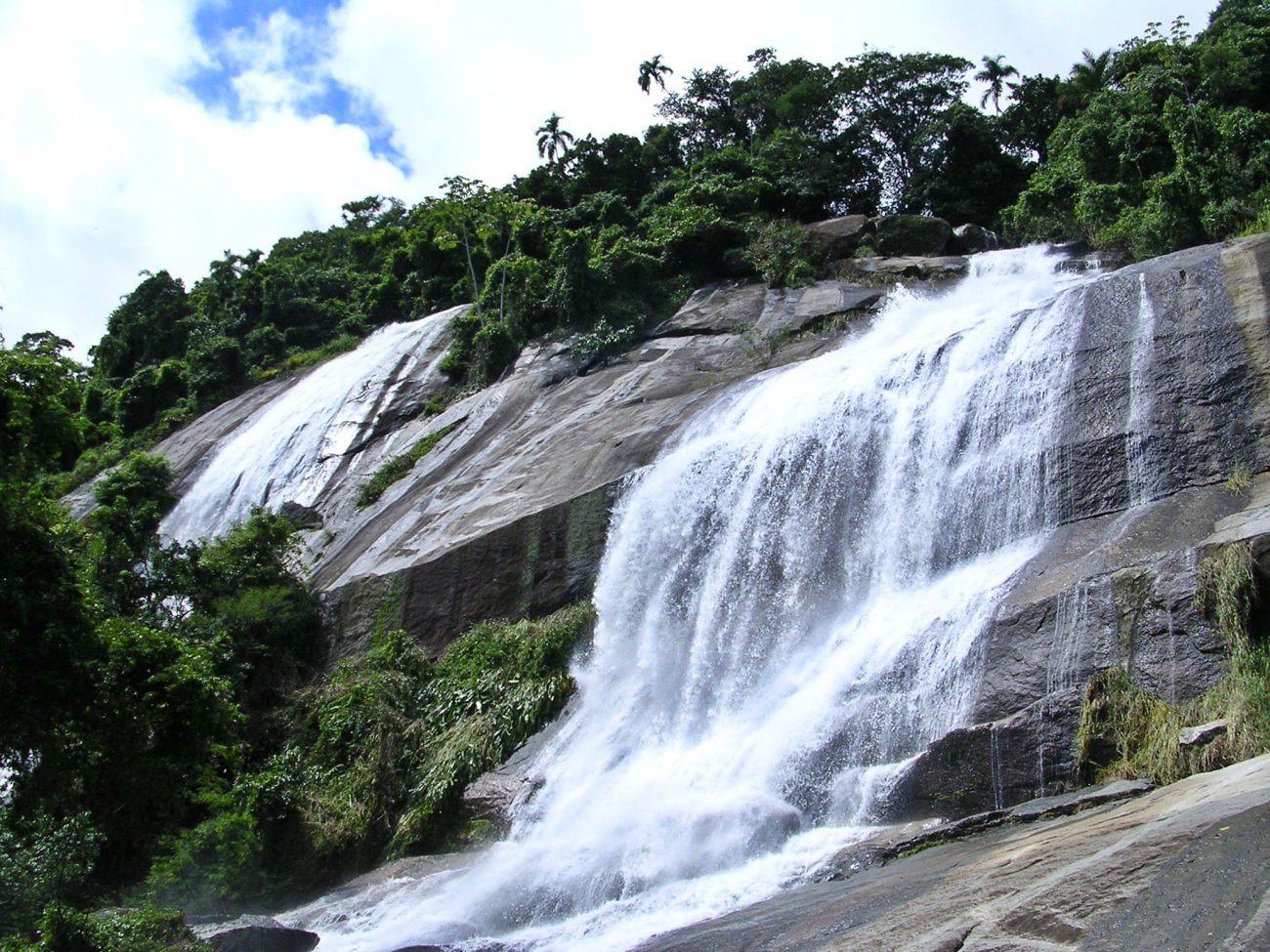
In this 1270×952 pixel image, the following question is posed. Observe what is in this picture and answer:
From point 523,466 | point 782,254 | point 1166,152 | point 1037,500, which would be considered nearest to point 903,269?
point 782,254

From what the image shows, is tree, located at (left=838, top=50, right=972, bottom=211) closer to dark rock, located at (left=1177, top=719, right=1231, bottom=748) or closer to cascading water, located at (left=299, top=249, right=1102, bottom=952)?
cascading water, located at (left=299, top=249, right=1102, bottom=952)

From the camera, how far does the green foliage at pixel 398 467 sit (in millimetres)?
28328

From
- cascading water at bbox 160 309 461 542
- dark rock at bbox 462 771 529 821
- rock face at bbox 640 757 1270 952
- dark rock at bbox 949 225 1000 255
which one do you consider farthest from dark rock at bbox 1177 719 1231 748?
dark rock at bbox 949 225 1000 255

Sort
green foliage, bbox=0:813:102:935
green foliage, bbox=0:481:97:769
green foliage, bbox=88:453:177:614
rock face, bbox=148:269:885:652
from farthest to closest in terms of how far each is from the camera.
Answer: green foliage, bbox=88:453:177:614 < rock face, bbox=148:269:885:652 < green foliage, bbox=0:813:102:935 < green foliage, bbox=0:481:97:769

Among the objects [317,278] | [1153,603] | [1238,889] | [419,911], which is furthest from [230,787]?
[317,278]

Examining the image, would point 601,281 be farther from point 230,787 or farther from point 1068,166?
point 230,787

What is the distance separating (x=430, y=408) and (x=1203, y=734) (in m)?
25.6

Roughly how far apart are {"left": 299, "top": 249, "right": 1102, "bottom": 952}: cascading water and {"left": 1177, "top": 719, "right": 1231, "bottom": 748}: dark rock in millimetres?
2853

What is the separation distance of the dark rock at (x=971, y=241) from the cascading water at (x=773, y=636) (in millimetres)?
12735

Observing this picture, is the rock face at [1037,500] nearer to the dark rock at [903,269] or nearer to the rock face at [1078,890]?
the dark rock at [903,269]

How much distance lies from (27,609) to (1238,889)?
9.51 metres

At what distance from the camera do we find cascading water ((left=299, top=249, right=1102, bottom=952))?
12.3 metres

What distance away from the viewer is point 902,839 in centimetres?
1056

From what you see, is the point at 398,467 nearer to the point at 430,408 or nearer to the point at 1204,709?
the point at 430,408
